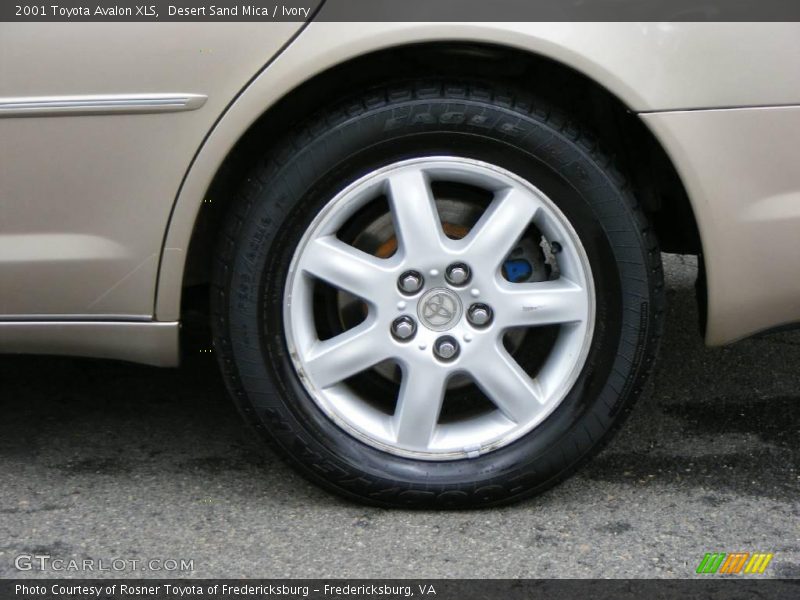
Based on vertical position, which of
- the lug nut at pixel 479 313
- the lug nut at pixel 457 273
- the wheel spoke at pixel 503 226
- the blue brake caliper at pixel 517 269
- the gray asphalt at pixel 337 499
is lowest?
the gray asphalt at pixel 337 499

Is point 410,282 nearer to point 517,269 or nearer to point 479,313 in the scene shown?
point 479,313

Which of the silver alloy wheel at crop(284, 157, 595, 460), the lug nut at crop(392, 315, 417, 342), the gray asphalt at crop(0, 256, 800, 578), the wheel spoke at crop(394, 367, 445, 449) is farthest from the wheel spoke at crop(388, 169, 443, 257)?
the gray asphalt at crop(0, 256, 800, 578)

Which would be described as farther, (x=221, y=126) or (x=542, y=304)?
(x=542, y=304)

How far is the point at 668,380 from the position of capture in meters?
3.31

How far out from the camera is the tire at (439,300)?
2.37 m

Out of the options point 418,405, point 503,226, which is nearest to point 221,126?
point 503,226

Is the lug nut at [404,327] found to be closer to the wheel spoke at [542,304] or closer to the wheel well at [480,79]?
the wheel spoke at [542,304]

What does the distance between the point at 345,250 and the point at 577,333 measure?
0.51 meters

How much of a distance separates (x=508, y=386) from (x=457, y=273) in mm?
263

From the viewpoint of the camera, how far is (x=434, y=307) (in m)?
2.43

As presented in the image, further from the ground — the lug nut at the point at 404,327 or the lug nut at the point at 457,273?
the lug nut at the point at 457,273
